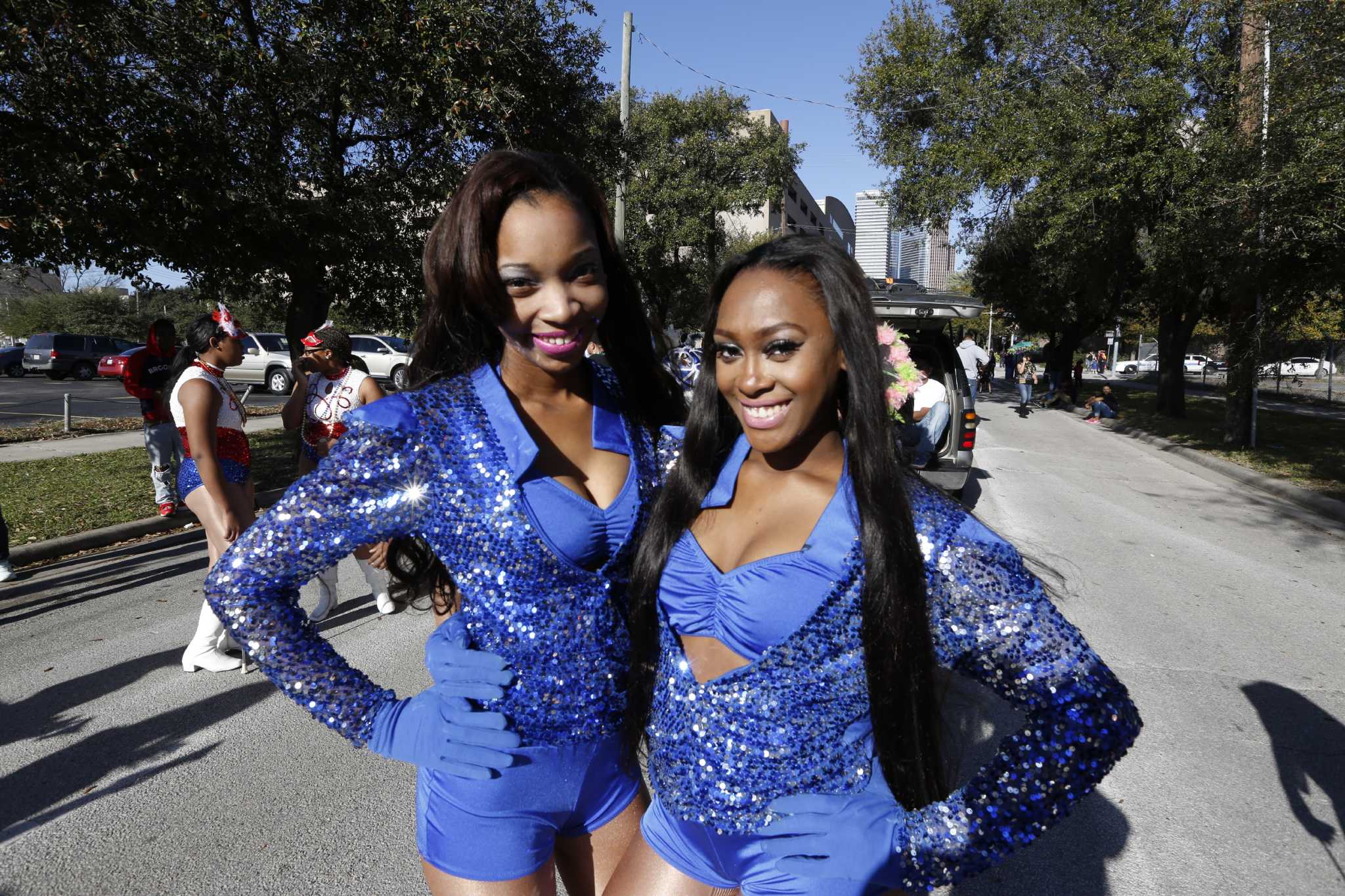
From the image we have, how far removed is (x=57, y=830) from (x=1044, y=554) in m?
6.98

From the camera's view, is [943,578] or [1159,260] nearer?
[943,578]

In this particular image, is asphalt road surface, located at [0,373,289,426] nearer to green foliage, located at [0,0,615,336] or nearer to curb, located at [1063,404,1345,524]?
green foliage, located at [0,0,615,336]

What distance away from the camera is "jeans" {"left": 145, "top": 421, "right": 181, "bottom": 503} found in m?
8.26

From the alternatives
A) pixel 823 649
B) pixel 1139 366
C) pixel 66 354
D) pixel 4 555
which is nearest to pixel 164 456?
pixel 4 555

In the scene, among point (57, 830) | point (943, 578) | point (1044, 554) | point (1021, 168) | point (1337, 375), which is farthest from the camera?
point (1337, 375)

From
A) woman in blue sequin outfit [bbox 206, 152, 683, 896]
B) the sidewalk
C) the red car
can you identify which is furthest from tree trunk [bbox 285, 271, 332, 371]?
the red car

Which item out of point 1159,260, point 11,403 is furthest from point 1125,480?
point 11,403

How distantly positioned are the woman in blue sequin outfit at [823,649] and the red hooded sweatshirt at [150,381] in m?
8.21

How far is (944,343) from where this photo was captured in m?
9.38

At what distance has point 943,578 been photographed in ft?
4.62

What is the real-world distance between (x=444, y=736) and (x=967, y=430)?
8.77 metres

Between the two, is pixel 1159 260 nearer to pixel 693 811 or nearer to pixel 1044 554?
pixel 1044 554

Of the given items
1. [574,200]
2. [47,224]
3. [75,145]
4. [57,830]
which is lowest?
[57,830]

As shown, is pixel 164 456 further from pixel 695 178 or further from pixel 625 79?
pixel 695 178
